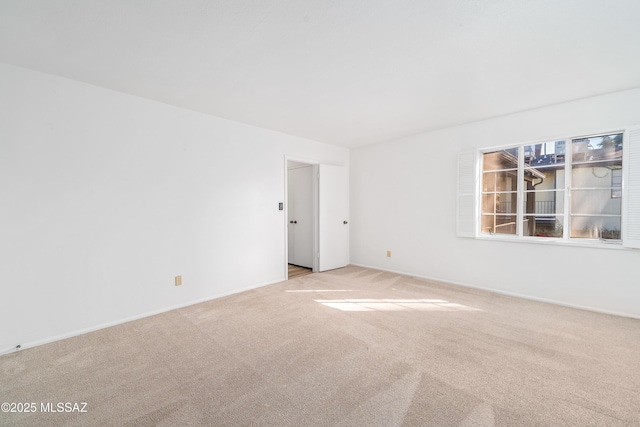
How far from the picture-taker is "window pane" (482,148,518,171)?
3.85m

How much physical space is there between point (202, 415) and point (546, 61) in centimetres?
381

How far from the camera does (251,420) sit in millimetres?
1580

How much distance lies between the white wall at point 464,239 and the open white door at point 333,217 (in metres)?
0.20

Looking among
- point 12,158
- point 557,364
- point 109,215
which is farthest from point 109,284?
point 557,364

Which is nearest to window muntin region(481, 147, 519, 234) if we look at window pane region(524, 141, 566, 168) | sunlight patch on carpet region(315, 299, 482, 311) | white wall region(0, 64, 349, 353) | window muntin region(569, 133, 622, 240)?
window pane region(524, 141, 566, 168)

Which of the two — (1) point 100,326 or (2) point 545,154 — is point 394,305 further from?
(1) point 100,326

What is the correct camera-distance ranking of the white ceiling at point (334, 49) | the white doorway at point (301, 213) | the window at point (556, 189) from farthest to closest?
the white doorway at point (301, 213) < the window at point (556, 189) < the white ceiling at point (334, 49)

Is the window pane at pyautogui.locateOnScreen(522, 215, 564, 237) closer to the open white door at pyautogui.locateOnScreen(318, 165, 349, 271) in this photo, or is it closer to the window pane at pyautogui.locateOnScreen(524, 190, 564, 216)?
the window pane at pyautogui.locateOnScreen(524, 190, 564, 216)

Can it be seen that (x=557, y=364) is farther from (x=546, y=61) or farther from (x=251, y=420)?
(x=546, y=61)

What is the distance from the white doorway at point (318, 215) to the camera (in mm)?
5148

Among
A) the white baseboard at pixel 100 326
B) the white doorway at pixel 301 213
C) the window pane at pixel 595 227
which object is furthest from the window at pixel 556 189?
the white baseboard at pixel 100 326

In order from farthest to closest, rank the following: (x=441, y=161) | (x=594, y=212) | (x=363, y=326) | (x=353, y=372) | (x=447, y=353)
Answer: (x=441, y=161)
(x=594, y=212)
(x=363, y=326)
(x=447, y=353)
(x=353, y=372)

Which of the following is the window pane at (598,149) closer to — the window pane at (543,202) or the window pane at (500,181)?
the window pane at (543,202)

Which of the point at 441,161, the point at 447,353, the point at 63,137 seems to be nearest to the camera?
the point at 447,353
